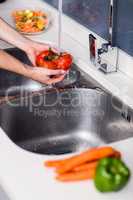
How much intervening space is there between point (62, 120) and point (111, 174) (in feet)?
1.97

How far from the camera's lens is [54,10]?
2127mm

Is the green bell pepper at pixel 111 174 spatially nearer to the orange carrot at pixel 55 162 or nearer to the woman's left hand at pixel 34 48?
the orange carrot at pixel 55 162

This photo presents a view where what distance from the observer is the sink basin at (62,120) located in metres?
1.55

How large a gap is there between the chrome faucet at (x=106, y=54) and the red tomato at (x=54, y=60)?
90 millimetres

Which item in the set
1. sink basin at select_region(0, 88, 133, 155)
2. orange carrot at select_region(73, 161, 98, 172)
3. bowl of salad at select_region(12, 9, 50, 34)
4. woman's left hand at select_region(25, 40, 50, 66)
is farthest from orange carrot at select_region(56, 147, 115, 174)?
bowl of salad at select_region(12, 9, 50, 34)

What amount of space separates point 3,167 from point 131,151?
325 millimetres

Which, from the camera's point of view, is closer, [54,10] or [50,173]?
[50,173]

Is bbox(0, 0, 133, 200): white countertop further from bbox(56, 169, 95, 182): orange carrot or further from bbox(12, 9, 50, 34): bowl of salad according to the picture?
bbox(12, 9, 50, 34): bowl of salad

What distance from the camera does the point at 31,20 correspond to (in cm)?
202

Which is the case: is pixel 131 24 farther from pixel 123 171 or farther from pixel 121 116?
pixel 123 171

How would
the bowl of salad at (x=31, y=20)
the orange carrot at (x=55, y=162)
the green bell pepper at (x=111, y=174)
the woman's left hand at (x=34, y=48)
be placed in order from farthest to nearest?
1. the bowl of salad at (x=31, y=20)
2. the woman's left hand at (x=34, y=48)
3. the orange carrot at (x=55, y=162)
4. the green bell pepper at (x=111, y=174)

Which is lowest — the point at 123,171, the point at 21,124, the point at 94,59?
the point at 21,124

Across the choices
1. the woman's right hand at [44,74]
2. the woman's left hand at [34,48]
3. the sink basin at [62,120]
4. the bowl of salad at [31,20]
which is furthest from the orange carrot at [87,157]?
the bowl of salad at [31,20]

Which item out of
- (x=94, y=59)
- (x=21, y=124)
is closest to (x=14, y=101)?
(x=21, y=124)
